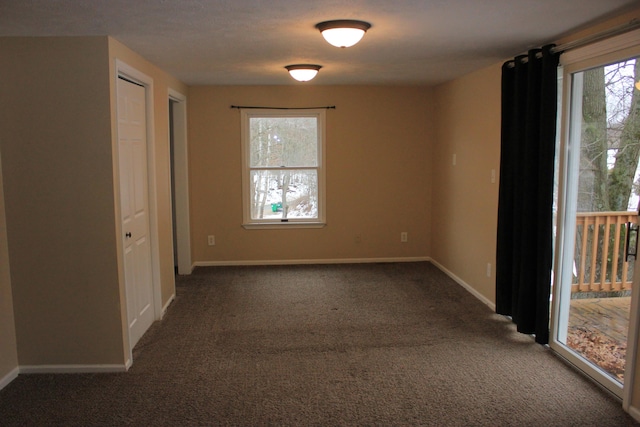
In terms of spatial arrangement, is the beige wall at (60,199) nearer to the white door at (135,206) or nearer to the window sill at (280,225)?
the white door at (135,206)

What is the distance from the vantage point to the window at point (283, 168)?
640cm

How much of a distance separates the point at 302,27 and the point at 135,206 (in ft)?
6.24

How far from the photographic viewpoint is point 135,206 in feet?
13.0

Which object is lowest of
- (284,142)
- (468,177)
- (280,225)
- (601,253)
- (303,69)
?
(280,225)

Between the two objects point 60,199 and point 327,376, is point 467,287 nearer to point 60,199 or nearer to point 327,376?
point 327,376

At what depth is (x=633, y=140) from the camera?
3078 millimetres

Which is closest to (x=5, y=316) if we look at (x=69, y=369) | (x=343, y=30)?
(x=69, y=369)

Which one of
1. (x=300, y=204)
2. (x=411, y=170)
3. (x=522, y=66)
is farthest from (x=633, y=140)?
(x=300, y=204)

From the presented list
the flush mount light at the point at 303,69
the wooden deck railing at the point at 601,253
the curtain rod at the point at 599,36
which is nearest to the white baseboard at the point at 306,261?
the flush mount light at the point at 303,69

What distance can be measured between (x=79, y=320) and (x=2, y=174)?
106 cm

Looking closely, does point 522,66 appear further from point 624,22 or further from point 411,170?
point 411,170

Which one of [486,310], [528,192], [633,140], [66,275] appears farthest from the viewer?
[486,310]

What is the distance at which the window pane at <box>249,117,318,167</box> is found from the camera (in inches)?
253

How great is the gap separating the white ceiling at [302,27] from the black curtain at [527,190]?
236mm
